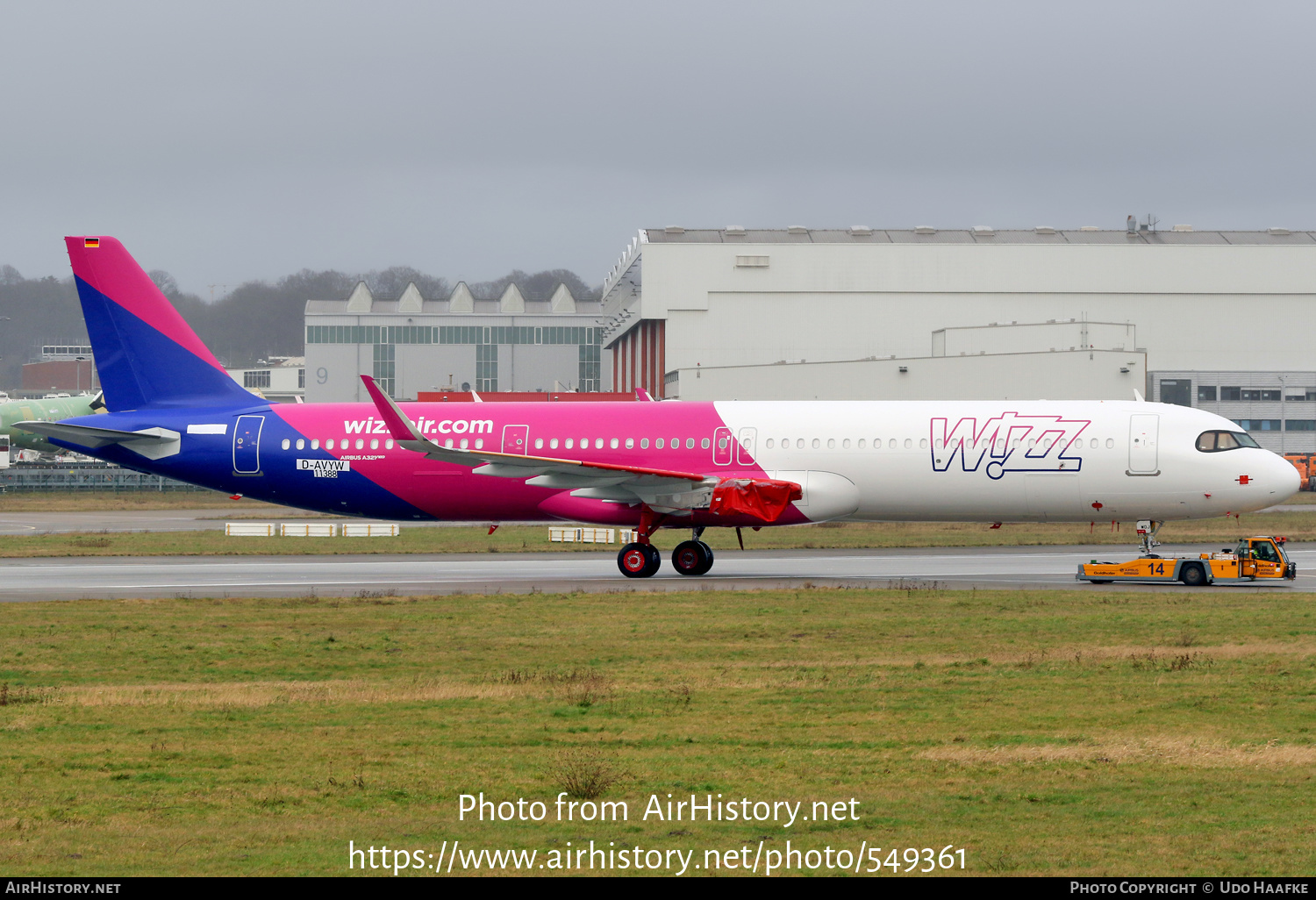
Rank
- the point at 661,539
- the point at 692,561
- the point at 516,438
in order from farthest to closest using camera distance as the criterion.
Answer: the point at 661,539
the point at 516,438
the point at 692,561

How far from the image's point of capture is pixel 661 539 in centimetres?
4669

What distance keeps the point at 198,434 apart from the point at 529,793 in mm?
28634

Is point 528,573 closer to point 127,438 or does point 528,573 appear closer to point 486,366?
point 127,438

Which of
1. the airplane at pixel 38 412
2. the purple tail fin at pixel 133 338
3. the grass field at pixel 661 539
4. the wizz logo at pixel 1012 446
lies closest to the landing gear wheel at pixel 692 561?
the wizz logo at pixel 1012 446

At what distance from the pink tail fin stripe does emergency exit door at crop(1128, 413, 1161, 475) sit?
2441cm

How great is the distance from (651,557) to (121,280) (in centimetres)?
1711

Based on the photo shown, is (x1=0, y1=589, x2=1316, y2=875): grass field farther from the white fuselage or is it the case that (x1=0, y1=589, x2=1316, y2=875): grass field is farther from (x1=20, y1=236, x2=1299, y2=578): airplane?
(x1=20, y1=236, x2=1299, y2=578): airplane

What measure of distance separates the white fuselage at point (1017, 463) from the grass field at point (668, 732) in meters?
8.50

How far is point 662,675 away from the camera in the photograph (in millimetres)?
18406

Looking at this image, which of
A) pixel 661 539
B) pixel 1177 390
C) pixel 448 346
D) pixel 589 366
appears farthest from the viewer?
pixel 589 366

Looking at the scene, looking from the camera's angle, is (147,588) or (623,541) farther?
(623,541)

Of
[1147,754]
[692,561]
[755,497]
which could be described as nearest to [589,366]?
[692,561]

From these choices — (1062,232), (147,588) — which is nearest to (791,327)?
(1062,232)
